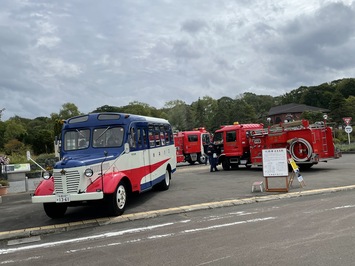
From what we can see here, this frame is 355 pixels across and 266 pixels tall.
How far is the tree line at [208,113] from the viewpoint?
62688mm

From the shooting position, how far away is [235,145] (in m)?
20.9

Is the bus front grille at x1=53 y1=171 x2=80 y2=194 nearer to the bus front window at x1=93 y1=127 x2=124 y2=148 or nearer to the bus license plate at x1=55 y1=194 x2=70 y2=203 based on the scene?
the bus license plate at x1=55 y1=194 x2=70 y2=203

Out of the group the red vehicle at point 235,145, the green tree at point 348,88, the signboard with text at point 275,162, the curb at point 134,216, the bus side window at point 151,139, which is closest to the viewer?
the curb at point 134,216

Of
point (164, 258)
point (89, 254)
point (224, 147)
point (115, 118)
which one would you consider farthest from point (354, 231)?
point (224, 147)

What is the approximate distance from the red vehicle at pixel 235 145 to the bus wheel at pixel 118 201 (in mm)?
11902

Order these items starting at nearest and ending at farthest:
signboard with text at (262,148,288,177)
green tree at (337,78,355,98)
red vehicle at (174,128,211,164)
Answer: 1. signboard with text at (262,148,288,177)
2. red vehicle at (174,128,211,164)
3. green tree at (337,78,355,98)

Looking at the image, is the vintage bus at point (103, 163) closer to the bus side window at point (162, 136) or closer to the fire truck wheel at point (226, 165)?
the bus side window at point (162, 136)

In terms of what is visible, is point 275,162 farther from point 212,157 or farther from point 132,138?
point 212,157

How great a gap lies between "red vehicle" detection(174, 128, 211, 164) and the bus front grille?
20.5 metres

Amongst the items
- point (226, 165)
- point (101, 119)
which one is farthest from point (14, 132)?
point (101, 119)

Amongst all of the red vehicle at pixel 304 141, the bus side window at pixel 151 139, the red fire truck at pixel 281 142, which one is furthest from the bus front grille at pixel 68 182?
the red vehicle at pixel 304 141

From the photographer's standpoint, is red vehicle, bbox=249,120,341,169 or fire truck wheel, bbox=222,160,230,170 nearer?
red vehicle, bbox=249,120,341,169

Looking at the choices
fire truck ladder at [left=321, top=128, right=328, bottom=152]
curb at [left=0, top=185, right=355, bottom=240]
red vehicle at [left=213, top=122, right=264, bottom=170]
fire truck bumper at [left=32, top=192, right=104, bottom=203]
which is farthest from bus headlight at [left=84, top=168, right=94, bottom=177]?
red vehicle at [left=213, top=122, right=264, bottom=170]

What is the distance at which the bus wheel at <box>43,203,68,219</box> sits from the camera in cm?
945
